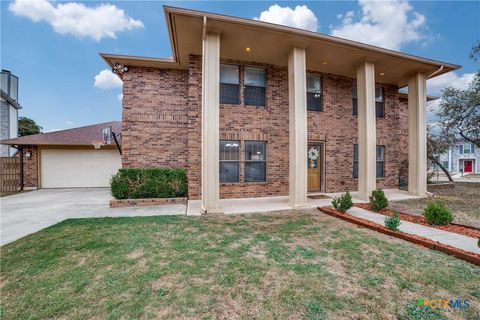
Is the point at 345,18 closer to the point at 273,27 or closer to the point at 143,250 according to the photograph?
the point at 273,27

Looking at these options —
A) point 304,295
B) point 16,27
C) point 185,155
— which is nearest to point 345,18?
point 185,155

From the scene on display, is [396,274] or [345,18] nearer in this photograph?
[396,274]

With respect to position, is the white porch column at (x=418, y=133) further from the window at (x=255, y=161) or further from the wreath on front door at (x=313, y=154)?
the window at (x=255, y=161)

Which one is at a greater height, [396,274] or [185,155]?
[185,155]

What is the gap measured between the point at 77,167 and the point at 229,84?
1027 cm

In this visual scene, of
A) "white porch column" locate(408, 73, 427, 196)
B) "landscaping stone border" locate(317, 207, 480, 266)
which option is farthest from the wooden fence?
"white porch column" locate(408, 73, 427, 196)

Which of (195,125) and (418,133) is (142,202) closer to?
(195,125)

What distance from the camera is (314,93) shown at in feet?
29.4

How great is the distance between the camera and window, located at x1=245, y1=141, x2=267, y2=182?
8.00 meters

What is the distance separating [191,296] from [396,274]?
2.76 metres

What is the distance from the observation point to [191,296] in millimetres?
2363

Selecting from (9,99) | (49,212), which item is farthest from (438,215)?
(9,99)

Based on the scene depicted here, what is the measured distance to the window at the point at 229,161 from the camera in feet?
25.4

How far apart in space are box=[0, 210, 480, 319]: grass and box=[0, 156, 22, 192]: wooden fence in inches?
388
